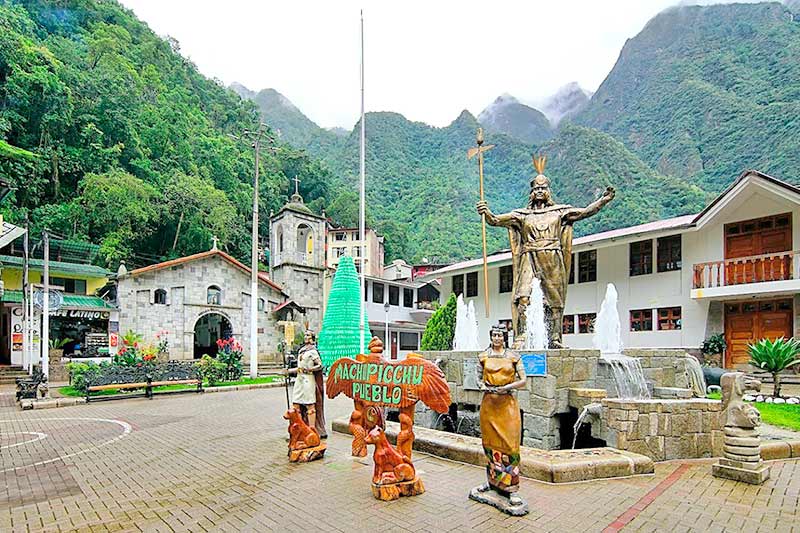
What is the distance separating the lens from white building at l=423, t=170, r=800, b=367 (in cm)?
1537

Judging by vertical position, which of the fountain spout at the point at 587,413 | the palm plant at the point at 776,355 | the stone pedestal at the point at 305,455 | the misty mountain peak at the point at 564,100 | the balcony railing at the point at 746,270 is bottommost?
the stone pedestal at the point at 305,455

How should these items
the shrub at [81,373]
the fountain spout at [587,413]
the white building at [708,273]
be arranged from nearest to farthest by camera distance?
the fountain spout at [587,413] < the shrub at [81,373] < the white building at [708,273]

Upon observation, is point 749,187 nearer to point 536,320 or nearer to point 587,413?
point 536,320

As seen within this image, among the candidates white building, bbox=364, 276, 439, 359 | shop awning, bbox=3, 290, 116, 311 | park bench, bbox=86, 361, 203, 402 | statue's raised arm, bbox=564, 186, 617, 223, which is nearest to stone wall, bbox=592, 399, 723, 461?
statue's raised arm, bbox=564, 186, 617, 223

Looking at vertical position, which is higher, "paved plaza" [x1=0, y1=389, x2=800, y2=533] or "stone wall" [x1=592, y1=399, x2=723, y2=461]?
"stone wall" [x1=592, y1=399, x2=723, y2=461]

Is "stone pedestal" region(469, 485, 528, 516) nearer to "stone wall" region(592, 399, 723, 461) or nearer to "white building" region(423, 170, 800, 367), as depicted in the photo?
"stone wall" region(592, 399, 723, 461)

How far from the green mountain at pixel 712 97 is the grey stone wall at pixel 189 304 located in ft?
130

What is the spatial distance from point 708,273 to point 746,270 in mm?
1079

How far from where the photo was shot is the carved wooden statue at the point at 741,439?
5836 mm

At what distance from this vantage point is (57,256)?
2706 centimetres

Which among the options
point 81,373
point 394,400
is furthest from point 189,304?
point 394,400

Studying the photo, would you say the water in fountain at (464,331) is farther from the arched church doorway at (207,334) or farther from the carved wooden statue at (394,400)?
the arched church doorway at (207,334)

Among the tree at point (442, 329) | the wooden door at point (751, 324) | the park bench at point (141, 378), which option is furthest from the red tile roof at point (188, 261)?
the wooden door at point (751, 324)

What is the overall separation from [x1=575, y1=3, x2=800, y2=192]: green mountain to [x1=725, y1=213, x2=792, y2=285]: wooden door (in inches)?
1077
